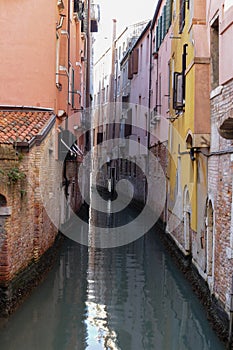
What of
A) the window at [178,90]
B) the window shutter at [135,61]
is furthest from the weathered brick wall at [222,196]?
the window shutter at [135,61]

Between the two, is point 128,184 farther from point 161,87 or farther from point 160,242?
point 160,242

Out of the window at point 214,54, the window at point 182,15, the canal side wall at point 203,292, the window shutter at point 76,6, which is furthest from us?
the window shutter at point 76,6

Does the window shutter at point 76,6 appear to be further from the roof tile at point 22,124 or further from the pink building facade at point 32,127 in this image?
the roof tile at point 22,124

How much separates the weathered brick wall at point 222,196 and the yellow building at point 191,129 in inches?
25.1

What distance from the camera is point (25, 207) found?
10.5 m

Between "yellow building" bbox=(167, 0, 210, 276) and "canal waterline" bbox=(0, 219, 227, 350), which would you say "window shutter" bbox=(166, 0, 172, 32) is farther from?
"canal waterline" bbox=(0, 219, 227, 350)

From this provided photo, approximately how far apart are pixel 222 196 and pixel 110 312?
315cm

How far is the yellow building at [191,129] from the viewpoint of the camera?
34.6ft

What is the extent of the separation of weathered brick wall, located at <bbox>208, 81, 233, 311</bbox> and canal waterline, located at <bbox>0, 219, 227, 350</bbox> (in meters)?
0.89

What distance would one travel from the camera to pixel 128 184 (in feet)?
113

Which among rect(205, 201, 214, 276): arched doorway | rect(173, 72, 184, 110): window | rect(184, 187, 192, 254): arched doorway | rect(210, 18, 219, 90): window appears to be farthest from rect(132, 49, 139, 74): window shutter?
rect(205, 201, 214, 276): arched doorway

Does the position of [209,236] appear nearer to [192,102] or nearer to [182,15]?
[192,102]

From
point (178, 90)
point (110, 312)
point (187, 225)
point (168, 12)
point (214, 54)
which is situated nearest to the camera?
point (110, 312)

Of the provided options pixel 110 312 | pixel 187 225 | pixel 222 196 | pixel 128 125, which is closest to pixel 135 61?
pixel 128 125
